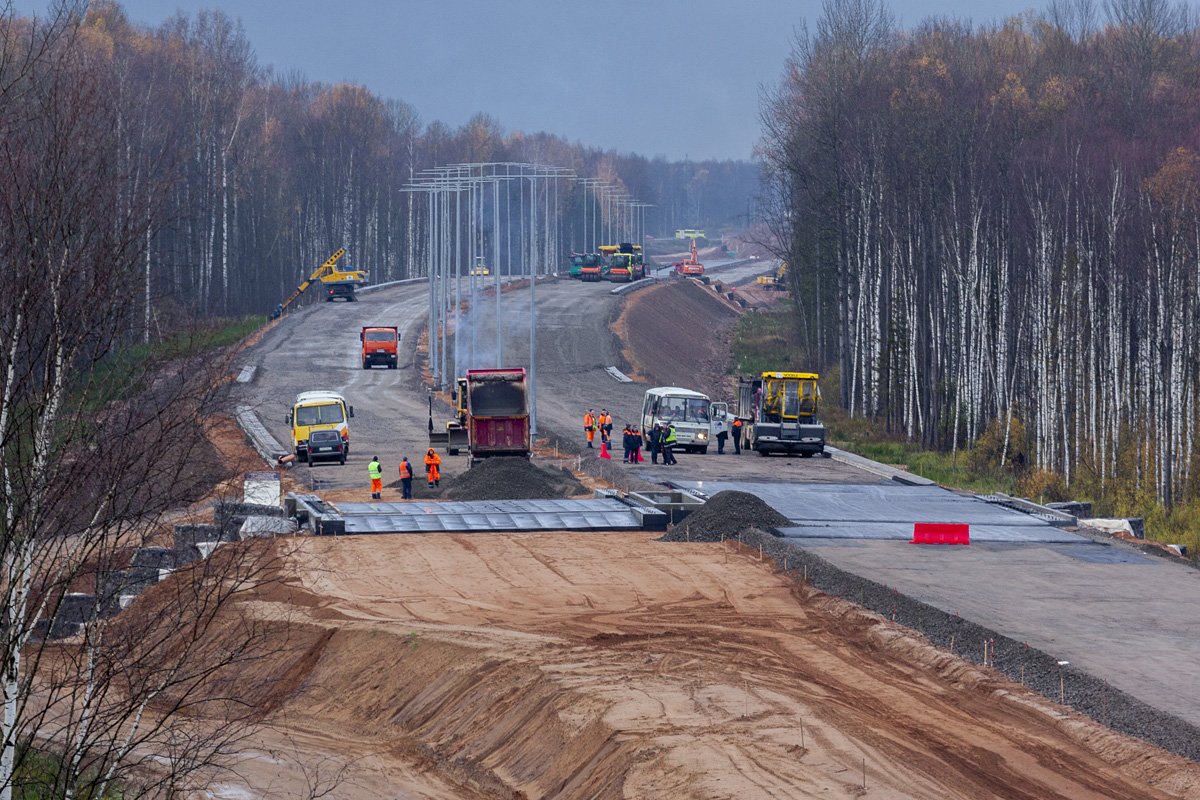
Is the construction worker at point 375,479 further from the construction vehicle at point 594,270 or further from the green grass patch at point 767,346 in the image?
the construction vehicle at point 594,270

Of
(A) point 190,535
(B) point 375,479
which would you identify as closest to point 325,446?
(B) point 375,479

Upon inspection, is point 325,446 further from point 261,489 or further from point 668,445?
point 668,445

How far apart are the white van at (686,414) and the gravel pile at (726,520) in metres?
15.0

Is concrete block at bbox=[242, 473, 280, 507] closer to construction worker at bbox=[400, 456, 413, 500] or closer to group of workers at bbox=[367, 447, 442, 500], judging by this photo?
group of workers at bbox=[367, 447, 442, 500]

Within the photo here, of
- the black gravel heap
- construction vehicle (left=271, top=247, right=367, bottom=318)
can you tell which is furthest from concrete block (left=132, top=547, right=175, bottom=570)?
construction vehicle (left=271, top=247, right=367, bottom=318)

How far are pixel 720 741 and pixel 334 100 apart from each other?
420 feet

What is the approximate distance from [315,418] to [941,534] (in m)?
21.8

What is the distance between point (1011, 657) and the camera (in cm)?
2062

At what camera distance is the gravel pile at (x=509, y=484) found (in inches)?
1489

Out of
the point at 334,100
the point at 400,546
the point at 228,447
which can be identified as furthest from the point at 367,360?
the point at 334,100

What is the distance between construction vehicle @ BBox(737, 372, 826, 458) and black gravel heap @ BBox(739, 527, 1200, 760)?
61.6ft

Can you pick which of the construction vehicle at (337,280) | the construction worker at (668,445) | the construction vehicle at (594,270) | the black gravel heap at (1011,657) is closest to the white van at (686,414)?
the construction worker at (668,445)

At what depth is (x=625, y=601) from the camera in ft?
86.2

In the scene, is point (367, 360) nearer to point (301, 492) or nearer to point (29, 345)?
point (301, 492)
